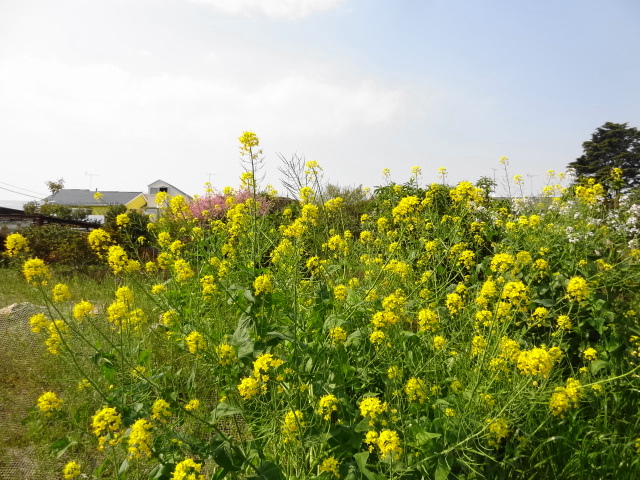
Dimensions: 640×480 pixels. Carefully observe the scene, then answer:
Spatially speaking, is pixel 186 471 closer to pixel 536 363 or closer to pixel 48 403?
pixel 48 403

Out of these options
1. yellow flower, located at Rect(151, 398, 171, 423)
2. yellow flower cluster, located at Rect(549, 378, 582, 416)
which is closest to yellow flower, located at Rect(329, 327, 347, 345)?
yellow flower, located at Rect(151, 398, 171, 423)

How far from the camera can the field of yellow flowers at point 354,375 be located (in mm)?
1824

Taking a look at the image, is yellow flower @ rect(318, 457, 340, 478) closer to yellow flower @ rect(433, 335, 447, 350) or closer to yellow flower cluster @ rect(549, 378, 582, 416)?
yellow flower @ rect(433, 335, 447, 350)

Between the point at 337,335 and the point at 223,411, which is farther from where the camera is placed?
the point at 337,335

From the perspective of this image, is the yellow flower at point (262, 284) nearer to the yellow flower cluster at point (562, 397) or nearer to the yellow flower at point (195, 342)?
the yellow flower at point (195, 342)

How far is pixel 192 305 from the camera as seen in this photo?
2.92 meters

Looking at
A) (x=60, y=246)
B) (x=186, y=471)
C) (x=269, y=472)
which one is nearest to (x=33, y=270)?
(x=186, y=471)

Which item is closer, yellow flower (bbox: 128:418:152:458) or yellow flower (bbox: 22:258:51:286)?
yellow flower (bbox: 128:418:152:458)

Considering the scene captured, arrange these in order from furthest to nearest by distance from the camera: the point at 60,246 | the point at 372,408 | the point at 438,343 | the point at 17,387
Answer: the point at 60,246 → the point at 17,387 → the point at 438,343 → the point at 372,408

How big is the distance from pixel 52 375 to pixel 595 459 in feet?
11.4

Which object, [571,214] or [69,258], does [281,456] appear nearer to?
[571,214]

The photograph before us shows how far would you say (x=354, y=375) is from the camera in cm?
230

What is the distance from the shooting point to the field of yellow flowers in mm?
1824

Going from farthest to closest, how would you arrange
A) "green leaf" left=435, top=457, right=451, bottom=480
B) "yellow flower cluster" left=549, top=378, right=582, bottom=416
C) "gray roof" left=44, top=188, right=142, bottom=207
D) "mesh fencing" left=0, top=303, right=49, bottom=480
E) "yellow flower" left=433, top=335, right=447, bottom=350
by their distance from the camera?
"gray roof" left=44, top=188, right=142, bottom=207, "mesh fencing" left=0, top=303, right=49, bottom=480, "yellow flower" left=433, top=335, right=447, bottom=350, "yellow flower cluster" left=549, top=378, right=582, bottom=416, "green leaf" left=435, top=457, right=451, bottom=480
